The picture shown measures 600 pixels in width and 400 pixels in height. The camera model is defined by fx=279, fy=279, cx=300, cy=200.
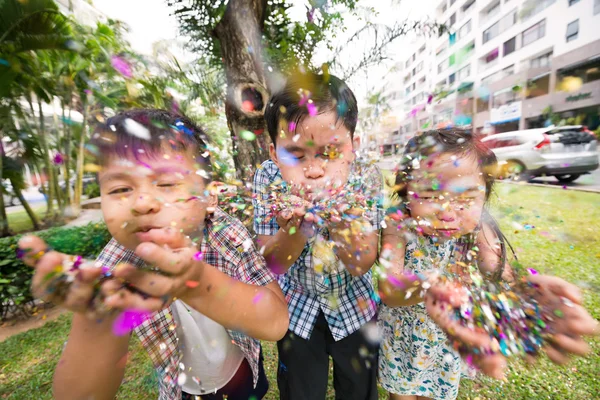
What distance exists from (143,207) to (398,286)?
3.71ft

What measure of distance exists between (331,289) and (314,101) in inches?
39.5

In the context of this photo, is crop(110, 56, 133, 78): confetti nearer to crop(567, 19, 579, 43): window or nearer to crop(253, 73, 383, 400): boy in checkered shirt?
crop(253, 73, 383, 400): boy in checkered shirt

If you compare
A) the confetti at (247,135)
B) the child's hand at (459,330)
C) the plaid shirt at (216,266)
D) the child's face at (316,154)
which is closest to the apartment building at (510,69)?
the child's face at (316,154)

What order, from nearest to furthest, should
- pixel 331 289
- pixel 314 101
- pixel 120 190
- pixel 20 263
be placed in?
pixel 120 190, pixel 314 101, pixel 331 289, pixel 20 263

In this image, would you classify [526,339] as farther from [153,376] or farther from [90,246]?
[90,246]

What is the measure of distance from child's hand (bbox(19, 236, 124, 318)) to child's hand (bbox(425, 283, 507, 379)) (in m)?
1.17

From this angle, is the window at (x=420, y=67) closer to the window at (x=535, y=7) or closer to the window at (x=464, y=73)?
the window at (x=464, y=73)

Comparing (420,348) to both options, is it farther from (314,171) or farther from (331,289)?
(314,171)

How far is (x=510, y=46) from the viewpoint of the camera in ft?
4.19

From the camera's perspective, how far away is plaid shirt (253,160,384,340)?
1526mm

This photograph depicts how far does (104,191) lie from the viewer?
967mm

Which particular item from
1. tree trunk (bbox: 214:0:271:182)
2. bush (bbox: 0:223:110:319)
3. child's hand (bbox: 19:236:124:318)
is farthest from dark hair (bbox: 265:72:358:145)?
bush (bbox: 0:223:110:319)

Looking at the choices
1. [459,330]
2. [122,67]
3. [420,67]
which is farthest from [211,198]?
[122,67]

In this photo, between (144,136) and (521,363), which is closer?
(144,136)
